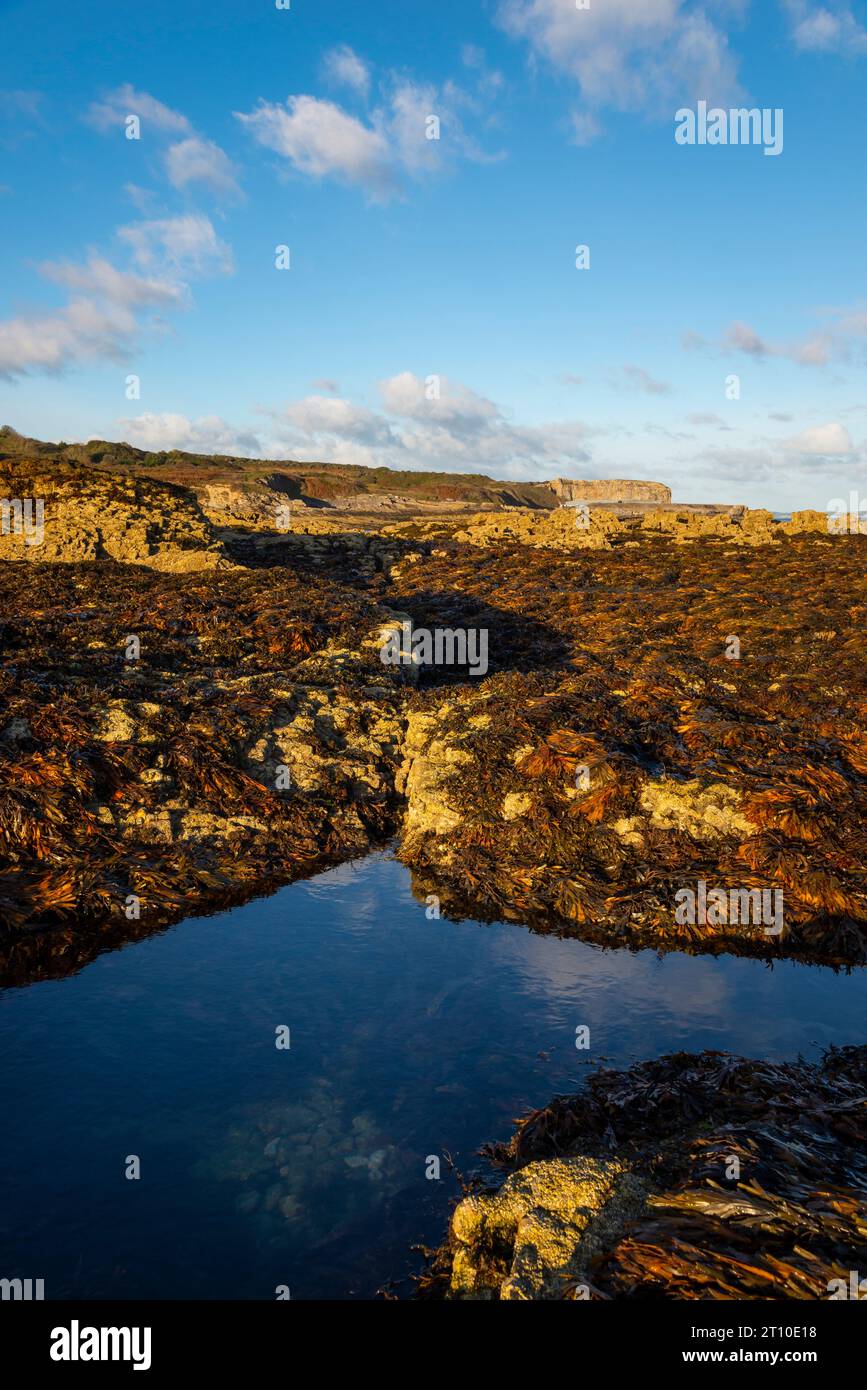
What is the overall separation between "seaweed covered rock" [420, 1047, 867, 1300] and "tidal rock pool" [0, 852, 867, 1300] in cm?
36

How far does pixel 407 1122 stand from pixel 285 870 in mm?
4243

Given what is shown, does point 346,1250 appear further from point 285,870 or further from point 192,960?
point 285,870

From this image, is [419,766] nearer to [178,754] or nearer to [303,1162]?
[178,754]

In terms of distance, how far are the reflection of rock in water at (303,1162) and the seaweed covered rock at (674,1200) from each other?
2.07 ft

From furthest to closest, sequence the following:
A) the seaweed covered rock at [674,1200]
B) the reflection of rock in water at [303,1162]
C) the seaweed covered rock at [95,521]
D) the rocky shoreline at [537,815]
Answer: the seaweed covered rock at [95,521], the reflection of rock in water at [303,1162], the rocky shoreline at [537,815], the seaweed covered rock at [674,1200]

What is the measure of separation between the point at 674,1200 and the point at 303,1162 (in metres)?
2.15

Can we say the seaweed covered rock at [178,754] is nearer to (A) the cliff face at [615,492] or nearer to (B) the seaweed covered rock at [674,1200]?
(B) the seaweed covered rock at [674,1200]

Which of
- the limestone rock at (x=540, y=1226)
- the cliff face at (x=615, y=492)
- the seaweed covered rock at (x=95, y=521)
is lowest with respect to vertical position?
the limestone rock at (x=540, y=1226)

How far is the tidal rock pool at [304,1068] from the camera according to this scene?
4145 millimetres

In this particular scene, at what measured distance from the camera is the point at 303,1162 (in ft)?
15.5

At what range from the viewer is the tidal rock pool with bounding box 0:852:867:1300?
414 centimetres

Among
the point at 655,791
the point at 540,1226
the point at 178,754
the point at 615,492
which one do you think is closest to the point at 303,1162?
the point at 540,1226
